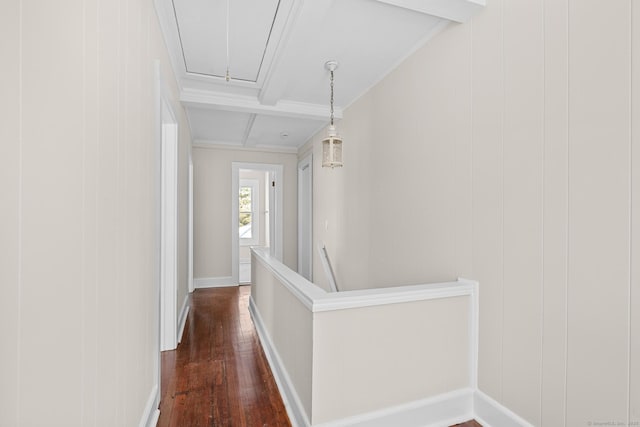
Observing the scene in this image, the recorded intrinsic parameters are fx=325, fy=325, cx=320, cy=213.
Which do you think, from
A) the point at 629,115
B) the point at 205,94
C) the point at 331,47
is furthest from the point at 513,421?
the point at 205,94

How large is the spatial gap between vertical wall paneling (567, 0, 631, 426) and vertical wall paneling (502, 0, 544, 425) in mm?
140

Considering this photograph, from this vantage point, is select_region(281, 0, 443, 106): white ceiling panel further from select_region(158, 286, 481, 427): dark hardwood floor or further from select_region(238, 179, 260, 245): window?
select_region(238, 179, 260, 245): window

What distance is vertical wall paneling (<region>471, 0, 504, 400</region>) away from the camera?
5.53ft

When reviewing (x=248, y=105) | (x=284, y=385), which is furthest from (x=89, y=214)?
(x=248, y=105)

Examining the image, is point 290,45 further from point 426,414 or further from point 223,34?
point 426,414

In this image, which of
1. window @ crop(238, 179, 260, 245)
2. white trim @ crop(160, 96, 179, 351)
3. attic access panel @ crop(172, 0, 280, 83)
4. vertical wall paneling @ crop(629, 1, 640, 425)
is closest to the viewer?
vertical wall paneling @ crop(629, 1, 640, 425)

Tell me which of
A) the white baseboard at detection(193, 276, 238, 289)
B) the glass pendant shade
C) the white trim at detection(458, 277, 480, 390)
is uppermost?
the glass pendant shade

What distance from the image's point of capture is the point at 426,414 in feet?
5.61

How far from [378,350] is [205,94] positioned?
110 inches

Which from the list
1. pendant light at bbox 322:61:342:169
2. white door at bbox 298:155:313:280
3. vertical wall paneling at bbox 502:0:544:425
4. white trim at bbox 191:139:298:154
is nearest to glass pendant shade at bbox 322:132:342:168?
pendant light at bbox 322:61:342:169

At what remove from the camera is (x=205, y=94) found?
3.16 m

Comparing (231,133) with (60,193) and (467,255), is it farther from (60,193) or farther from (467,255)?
(60,193)

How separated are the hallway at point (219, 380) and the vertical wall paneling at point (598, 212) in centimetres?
143

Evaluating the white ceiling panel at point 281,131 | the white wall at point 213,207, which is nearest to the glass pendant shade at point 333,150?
the white ceiling panel at point 281,131
